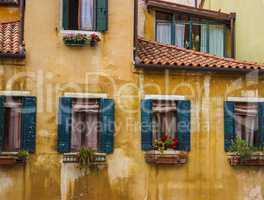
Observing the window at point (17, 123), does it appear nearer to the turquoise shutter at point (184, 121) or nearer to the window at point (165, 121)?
the window at point (165, 121)

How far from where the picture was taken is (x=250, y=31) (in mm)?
20906

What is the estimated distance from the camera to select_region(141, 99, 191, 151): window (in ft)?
54.0

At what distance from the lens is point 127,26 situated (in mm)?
16797

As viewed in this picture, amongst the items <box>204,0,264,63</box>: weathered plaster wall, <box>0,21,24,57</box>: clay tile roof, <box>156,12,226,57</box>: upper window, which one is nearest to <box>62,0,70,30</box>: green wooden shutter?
<box>0,21,24,57</box>: clay tile roof

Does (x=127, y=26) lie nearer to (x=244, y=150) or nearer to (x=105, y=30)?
(x=105, y=30)

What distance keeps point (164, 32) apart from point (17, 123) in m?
6.52

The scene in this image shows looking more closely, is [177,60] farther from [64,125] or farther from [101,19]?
[64,125]

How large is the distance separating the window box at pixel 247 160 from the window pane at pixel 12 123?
19.1 ft

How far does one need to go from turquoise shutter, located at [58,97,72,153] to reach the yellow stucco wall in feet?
0.49

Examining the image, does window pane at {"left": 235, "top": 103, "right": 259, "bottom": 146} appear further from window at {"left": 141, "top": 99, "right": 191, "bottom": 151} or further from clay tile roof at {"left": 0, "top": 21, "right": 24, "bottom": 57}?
clay tile roof at {"left": 0, "top": 21, "right": 24, "bottom": 57}

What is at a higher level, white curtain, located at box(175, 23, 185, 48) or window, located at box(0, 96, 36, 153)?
white curtain, located at box(175, 23, 185, 48)

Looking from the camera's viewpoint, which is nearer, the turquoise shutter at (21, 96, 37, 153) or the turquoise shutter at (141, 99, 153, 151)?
the turquoise shutter at (21, 96, 37, 153)

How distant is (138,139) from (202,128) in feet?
6.07

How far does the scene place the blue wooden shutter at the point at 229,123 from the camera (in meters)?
16.8
